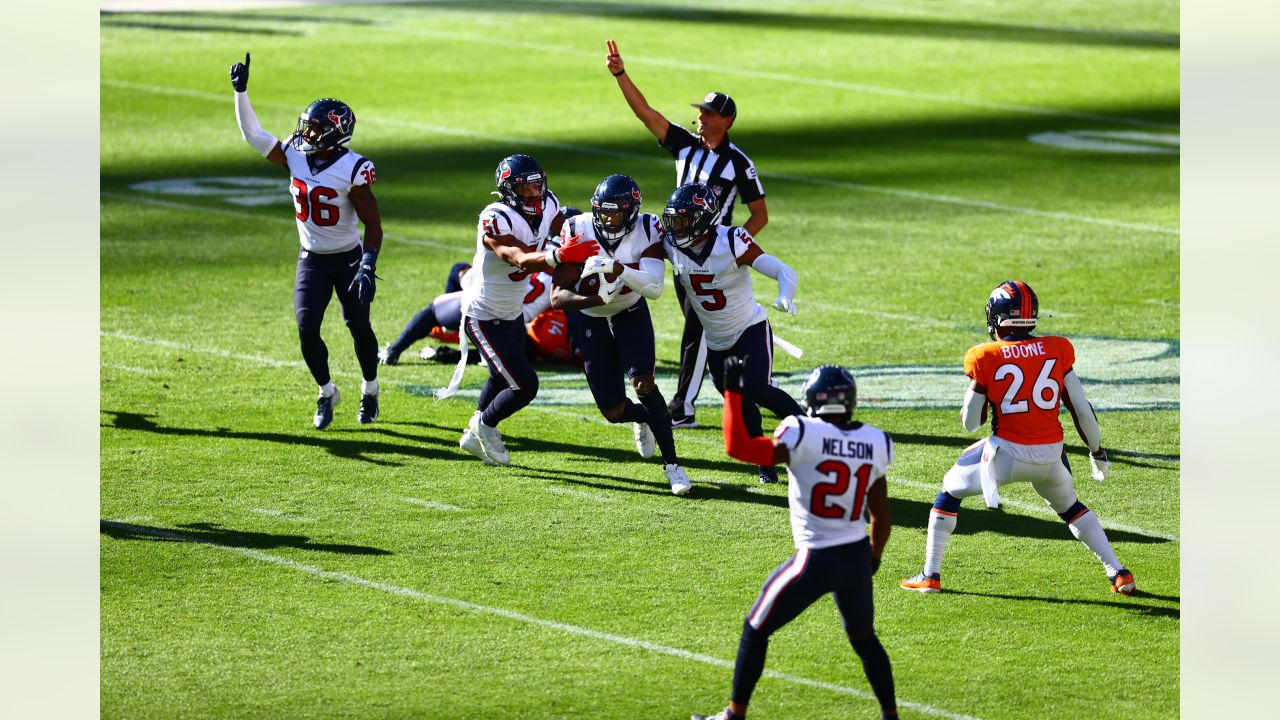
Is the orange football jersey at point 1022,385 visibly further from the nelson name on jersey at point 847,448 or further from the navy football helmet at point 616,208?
the navy football helmet at point 616,208

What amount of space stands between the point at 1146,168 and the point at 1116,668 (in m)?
13.2

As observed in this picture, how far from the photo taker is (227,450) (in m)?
9.87

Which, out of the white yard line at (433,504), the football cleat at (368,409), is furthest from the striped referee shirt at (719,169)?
the white yard line at (433,504)

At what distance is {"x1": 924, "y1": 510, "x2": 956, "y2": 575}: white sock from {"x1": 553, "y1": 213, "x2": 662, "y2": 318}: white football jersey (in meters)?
2.09

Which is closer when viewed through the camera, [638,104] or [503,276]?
[503,276]

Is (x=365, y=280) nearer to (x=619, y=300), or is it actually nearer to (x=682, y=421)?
(x=619, y=300)

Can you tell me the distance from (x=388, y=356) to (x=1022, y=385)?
5.49m

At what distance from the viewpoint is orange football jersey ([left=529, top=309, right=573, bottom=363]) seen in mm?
11984

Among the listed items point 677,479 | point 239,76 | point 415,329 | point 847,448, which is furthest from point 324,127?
point 847,448

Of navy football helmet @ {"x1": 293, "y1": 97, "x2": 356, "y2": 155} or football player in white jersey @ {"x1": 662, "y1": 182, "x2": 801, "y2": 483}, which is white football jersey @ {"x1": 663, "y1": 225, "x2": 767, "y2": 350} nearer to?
football player in white jersey @ {"x1": 662, "y1": 182, "x2": 801, "y2": 483}

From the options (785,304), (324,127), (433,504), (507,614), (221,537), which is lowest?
(507,614)

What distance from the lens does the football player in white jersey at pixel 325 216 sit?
1005 centimetres

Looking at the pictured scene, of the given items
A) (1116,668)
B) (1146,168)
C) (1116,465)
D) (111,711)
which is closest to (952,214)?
(1146,168)

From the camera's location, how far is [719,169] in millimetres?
10266
